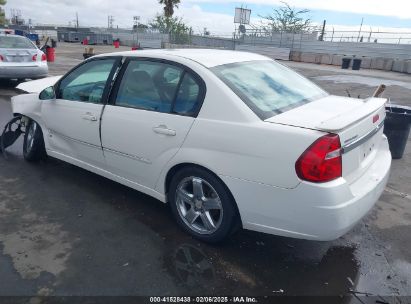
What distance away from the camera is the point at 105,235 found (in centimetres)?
331

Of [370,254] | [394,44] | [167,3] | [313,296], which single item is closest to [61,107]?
[313,296]

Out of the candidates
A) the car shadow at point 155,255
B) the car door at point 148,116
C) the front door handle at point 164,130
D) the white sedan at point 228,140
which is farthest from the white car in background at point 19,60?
the front door handle at point 164,130

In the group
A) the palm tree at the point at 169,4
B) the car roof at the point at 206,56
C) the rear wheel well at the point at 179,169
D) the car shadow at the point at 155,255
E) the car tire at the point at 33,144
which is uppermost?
the palm tree at the point at 169,4

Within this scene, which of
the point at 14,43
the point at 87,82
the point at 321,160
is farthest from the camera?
the point at 14,43

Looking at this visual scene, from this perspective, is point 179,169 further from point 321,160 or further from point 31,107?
point 31,107

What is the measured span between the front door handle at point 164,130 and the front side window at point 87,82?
905 mm

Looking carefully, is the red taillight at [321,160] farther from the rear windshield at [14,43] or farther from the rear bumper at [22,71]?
the rear windshield at [14,43]

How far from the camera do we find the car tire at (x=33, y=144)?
473 centimetres

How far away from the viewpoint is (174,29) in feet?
169

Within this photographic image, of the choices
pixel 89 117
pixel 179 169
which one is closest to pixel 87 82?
pixel 89 117

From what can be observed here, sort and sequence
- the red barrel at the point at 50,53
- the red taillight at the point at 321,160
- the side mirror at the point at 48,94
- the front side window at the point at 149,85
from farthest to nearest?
the red barrel at the point at 50,53 < the side mirror at the point at 48,94 < the front side window at the point at 149,85 < the red taillight at the point at 321,160

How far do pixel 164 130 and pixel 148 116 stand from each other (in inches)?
9.9

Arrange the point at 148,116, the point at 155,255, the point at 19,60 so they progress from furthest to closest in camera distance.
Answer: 1. the point at 19,60
2. the point at 148,116
3. the point at 155,255

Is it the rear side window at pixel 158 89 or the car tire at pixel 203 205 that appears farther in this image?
the rear side window at pixel 158 89
